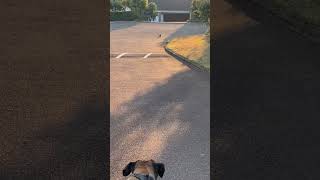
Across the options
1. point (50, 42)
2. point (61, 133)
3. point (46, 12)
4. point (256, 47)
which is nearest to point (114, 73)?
point (50, 42)

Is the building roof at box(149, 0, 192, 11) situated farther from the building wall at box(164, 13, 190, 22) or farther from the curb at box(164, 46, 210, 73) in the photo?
the curb at box(164, 46, 210, 73)

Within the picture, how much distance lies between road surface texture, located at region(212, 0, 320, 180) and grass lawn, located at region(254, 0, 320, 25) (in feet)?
2.40

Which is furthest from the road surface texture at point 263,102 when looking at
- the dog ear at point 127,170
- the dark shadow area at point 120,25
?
the dark shadow area at point 120,25

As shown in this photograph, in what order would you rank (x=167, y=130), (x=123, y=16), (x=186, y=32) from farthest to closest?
(x=123, y=16)
(x=186, y=32)
(x=167, y=130)

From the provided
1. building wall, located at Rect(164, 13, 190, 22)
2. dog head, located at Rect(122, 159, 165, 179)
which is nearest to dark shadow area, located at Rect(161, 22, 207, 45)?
dog head, located at Rect(122, 159, 165, 179)

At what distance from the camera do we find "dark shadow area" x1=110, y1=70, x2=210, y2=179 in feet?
25.2

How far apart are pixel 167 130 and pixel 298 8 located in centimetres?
531

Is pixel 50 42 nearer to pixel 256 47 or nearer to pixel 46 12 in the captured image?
pixel 46 12

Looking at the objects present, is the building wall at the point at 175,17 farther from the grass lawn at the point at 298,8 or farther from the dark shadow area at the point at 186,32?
the grass lawn at the point at 298,8

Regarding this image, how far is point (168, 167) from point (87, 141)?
1460 mm

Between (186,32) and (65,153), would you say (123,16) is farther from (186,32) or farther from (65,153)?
(65,153)

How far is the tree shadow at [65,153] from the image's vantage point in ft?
20.7

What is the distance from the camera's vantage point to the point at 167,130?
9.82 meters

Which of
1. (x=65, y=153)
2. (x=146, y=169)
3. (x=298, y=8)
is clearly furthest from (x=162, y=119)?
(x=298, y=8)
